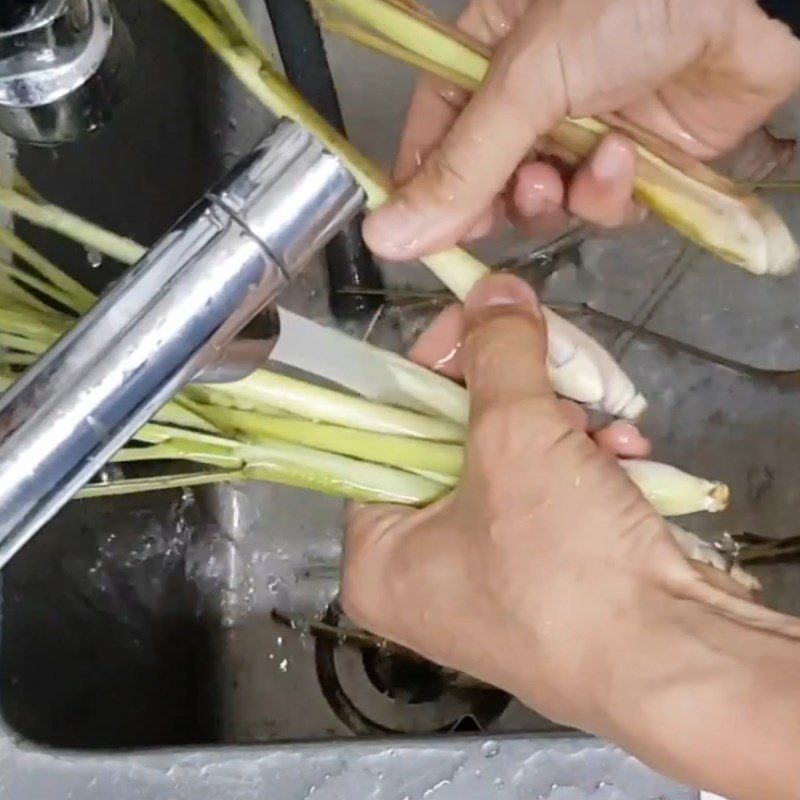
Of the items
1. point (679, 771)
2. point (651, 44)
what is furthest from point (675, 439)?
point (679, 771)

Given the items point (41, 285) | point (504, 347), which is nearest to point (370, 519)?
point (504, 347)

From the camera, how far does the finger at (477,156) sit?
0.63 metres

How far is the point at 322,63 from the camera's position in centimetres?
81

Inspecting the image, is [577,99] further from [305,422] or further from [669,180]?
[305,422]

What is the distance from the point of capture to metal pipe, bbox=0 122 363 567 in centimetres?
34

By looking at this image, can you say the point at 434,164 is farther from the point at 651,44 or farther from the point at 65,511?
the point at 65,511

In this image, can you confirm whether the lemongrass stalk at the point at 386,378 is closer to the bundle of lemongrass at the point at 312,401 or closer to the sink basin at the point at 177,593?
the bundle of lemongrass at the point at 312,401

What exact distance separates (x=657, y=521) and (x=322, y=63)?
18.6 inches

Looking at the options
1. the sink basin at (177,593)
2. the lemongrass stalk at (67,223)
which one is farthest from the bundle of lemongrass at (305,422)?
the sink basin at (177,593)

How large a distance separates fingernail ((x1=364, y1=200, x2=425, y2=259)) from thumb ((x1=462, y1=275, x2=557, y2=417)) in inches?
2.4

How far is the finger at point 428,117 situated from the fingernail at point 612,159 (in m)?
0.11

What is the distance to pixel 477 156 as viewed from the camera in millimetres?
627

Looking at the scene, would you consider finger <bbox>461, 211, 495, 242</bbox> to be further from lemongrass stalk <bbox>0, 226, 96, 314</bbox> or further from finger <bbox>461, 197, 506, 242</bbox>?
lemongrass stalk <bbox>0, 226, 96, 314</bbox>

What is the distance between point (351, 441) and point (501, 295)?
0.44 feet
